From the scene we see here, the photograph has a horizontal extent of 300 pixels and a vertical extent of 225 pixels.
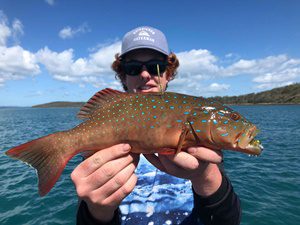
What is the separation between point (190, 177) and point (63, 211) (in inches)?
331

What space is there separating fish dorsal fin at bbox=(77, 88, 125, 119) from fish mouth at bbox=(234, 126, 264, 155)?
183 centimetres

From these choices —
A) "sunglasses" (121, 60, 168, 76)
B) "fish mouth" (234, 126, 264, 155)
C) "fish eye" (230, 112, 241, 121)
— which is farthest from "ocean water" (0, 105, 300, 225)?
"sunglasses" (121, 60, 168, 76)

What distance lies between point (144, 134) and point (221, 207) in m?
1.59

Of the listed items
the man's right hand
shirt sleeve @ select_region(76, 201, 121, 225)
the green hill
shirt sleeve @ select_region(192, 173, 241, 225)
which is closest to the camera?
the man's right hand

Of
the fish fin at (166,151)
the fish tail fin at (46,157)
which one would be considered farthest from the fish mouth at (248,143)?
the fish tail fin at (46,157)

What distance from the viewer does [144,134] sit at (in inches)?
125

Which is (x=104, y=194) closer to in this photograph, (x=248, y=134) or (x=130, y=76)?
(x=248, y=134)

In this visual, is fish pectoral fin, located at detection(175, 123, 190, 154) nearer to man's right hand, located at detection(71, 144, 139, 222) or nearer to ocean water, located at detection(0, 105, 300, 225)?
man's right hand, located at detection(71, 144, 139, 222)

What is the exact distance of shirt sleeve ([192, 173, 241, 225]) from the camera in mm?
3529

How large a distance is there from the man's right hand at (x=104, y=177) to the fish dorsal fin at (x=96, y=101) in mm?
757

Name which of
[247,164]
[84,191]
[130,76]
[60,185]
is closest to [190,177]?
[84,191]

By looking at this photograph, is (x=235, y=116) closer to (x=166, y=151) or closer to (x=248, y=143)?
(x=248, y=143)

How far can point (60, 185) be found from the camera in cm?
1284

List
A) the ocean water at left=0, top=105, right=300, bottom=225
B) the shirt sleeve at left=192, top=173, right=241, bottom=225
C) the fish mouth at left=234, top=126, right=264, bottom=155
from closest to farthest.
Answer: the fish mouth at left=234, top=126, right=264, bottom=155, the shirt sleeve at left=192, top=173, right=241, bottom=225, the ocean water at left=0, top=105, right=300, bottom=225
